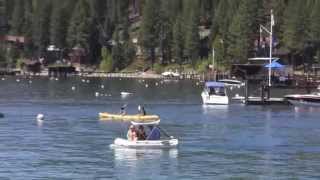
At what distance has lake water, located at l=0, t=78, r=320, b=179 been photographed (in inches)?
2131

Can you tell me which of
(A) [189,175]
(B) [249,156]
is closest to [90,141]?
(B) [249,156]

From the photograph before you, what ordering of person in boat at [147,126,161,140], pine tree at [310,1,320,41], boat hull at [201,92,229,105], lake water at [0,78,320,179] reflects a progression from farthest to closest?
pine tree at [310,1,320,41] < boat hull at [201,92,229,105] < person in boat at [147,126,161,140] < lake water at [0,78,320,179]

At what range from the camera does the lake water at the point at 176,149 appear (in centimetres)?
5412

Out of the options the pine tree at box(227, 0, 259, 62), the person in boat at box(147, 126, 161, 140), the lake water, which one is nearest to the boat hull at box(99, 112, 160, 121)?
the lake water

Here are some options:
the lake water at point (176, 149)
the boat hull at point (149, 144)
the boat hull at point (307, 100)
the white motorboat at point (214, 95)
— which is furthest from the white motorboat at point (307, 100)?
the boat hull at point (149, 144)

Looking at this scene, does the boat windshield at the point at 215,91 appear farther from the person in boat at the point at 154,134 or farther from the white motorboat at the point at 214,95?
the person in boat at the point at 154,134

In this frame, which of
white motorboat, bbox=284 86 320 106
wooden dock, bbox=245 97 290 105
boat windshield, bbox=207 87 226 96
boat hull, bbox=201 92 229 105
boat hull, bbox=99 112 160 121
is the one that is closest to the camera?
boat hull, bbox=99 112 160 121

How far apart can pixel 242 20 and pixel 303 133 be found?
11983cm

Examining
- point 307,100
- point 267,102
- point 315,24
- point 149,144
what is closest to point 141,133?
point 149,144

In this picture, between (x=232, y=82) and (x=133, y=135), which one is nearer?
(x=133, y=135)

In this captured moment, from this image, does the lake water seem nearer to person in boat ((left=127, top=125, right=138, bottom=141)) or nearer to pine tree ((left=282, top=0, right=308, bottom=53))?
person in boat ((left=127, top=125, right=138, bottom=141))

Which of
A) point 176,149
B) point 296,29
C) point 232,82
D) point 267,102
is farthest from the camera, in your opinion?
point 296,29

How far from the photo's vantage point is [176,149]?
208ft

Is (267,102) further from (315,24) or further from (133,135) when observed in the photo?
(315,24)
